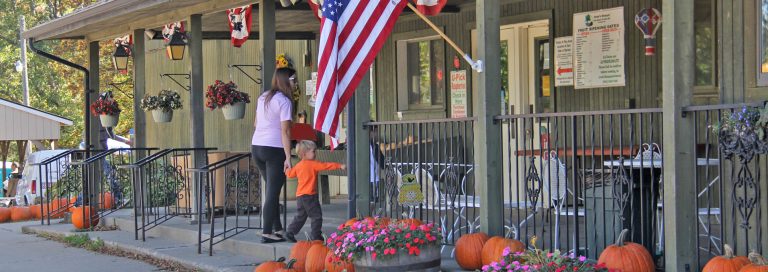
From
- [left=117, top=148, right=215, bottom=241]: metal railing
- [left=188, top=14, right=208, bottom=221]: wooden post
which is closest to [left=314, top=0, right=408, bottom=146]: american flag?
[left=117, top=148, right=215, bottom=241]: metal railing

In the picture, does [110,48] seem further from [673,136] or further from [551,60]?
[673,136]

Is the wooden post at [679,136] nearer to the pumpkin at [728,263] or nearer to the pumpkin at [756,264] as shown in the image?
the pumpkin at [728,263]

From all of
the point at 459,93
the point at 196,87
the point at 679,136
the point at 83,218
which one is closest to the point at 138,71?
the point at 196,87

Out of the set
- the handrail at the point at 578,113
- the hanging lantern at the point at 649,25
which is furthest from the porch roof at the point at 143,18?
the handrail at the point at 578,113

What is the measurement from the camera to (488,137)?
6.93m

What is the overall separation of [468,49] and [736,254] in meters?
6.04

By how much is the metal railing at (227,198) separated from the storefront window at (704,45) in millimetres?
4087

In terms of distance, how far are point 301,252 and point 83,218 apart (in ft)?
18.4

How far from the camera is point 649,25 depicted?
9.24 meters

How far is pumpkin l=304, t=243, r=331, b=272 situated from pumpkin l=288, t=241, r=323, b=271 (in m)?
0.14

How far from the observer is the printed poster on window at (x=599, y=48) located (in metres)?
9.61

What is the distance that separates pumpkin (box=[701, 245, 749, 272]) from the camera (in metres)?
5.19

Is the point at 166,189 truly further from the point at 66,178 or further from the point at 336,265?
the point at 336,265

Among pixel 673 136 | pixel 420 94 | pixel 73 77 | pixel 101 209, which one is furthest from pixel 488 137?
pixel 73 77
